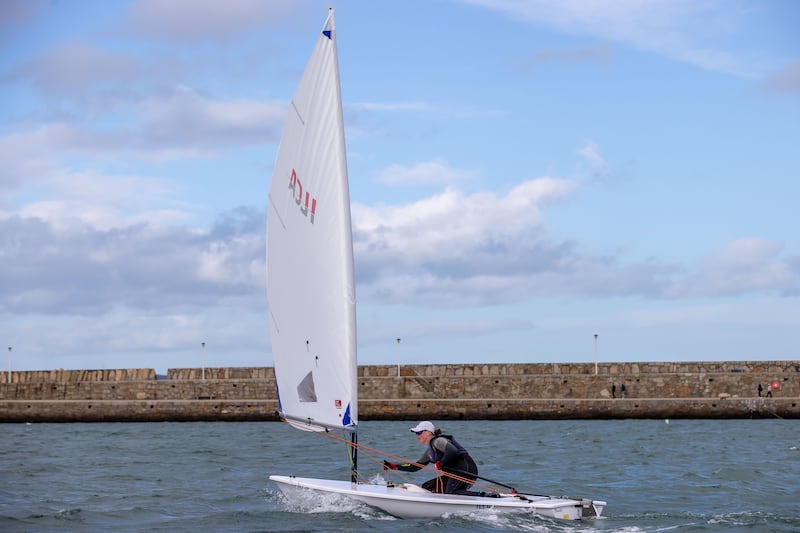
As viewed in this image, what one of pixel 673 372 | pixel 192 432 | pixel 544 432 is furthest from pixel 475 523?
pixel 673 372

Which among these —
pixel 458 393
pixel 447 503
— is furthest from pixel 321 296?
pixel 458 393

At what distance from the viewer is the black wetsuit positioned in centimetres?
1389

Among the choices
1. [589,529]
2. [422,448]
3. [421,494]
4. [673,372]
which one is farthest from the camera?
[673,372]

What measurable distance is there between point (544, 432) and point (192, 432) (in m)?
11.1

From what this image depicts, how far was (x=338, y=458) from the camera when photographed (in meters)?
24.1

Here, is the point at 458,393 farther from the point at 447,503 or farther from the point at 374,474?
the point at 447,503

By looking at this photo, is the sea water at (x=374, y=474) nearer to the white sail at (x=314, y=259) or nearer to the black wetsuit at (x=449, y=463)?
the black wetsuit at (x=449, y=463)

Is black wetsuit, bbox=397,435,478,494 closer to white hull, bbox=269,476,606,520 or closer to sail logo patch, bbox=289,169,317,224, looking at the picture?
white hull, bbox=269,476,606,520

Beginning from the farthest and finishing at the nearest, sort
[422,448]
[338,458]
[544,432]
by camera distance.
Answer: [544,432]
[422,448]
[338,458]

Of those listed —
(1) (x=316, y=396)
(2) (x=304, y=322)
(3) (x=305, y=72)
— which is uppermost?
(3) (x=305, y=72)

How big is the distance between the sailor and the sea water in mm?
615

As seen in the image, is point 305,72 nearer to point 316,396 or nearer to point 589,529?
point 316,396

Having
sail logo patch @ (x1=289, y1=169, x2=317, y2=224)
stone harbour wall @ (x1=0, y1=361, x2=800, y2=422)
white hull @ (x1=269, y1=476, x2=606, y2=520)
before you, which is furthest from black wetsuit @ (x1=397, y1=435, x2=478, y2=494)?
stone harbour wall @ (x1=0, y1=361, x2=800, y2=422)

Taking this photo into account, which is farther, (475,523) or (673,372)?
(673,372)
